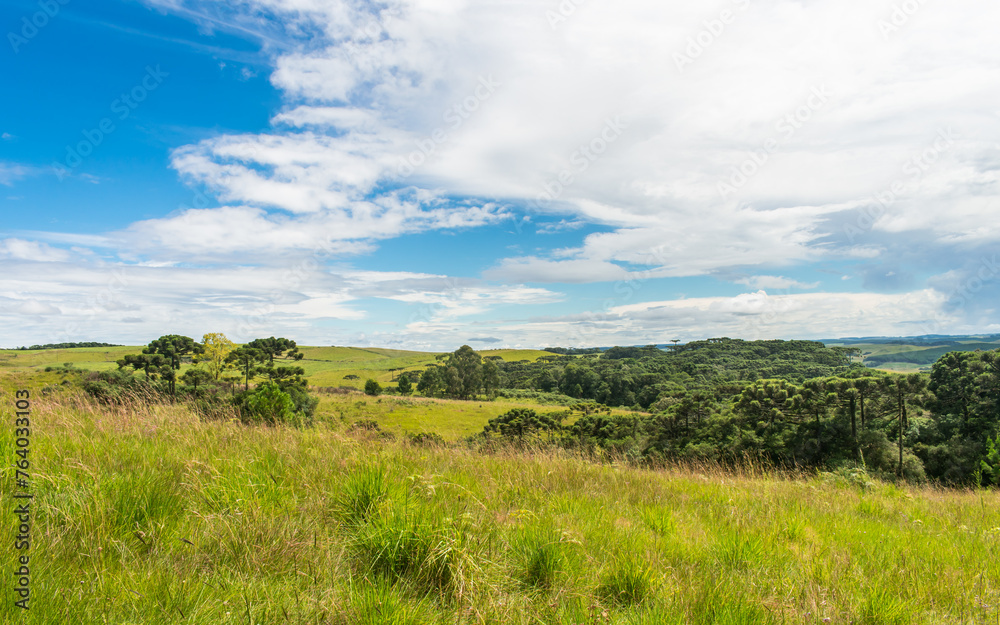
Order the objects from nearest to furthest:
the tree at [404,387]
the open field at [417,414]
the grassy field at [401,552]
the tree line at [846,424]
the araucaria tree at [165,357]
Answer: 1. the grassy field at [401,552]
2. the araucaria tree at [165,357]
3. the tree line at [846,424]
4. the open field at [417,414]
5. the tree at [404,387]

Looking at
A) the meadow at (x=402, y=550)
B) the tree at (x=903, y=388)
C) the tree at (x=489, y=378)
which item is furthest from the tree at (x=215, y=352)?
the tree at (x=489, y=378)

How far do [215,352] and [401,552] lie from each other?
3735 cm

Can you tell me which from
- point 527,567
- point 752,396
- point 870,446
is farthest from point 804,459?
point 527,567

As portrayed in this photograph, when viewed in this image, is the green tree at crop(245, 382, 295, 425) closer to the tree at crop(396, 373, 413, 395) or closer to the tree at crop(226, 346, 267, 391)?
the tree at crop(226, 346, 267, 391)

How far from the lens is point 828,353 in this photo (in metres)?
126

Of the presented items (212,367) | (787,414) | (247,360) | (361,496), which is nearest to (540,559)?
(361,496)

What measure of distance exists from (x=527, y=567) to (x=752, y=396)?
50066 mm

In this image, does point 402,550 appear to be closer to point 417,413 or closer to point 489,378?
point 417,413

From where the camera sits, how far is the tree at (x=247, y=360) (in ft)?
118

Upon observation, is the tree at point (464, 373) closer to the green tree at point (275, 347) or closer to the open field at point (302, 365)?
the open field at point (302, 365)

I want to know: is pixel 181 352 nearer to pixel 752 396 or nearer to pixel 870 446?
pixel 752 396

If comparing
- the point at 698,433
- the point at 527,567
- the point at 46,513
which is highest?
the point at 46,513

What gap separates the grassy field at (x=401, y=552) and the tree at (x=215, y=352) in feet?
104

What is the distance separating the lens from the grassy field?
91.4 inches
